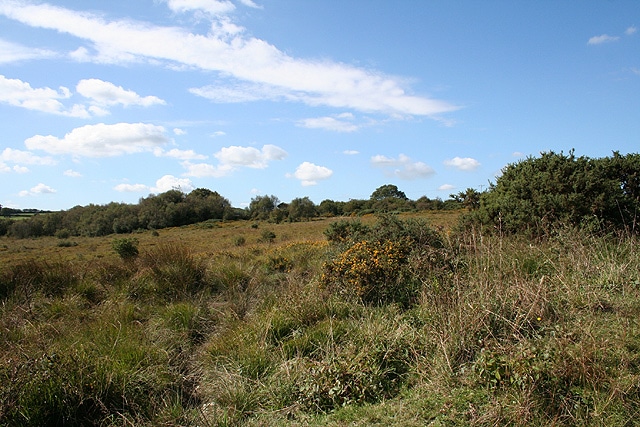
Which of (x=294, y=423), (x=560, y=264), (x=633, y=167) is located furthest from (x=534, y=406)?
(x=633, y=167)

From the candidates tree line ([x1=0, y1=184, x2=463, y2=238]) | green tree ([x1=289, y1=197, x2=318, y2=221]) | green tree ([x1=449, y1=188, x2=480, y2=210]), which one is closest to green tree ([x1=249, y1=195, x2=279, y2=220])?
tree line ([x1=0, y1=184, x2=463, y2=238])

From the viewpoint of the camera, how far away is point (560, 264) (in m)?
6.28

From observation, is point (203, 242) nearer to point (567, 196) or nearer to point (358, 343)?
point (567, 196)

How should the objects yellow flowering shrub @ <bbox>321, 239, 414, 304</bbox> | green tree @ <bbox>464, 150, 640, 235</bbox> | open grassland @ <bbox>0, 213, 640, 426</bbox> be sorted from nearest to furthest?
open grassland @ <bbox>0, 213, 640, 426</bbox> < yellow flowering shrub @ <bbox>321, 239, 414, 304</bbox> < green tree @ <bbox>464, 150, 640, 235</bbox>

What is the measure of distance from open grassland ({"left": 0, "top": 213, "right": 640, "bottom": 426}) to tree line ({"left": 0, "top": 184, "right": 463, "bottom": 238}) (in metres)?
45.5

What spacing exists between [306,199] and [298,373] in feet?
202

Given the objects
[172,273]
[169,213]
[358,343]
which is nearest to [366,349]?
[358,343]

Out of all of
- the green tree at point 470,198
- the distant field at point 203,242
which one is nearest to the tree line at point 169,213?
the distant field at point 203,242

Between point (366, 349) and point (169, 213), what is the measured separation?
70190 mm

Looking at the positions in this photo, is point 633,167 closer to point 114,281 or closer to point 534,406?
point 534,406

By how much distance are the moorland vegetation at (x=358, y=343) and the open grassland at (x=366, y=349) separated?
0.02 meters

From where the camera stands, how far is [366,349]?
4.45m

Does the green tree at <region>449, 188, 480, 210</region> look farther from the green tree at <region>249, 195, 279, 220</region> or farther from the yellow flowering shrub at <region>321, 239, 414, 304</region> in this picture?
the green tree at <region>249, 195, 279, 220</region>

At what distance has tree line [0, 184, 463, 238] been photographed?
195 ft
